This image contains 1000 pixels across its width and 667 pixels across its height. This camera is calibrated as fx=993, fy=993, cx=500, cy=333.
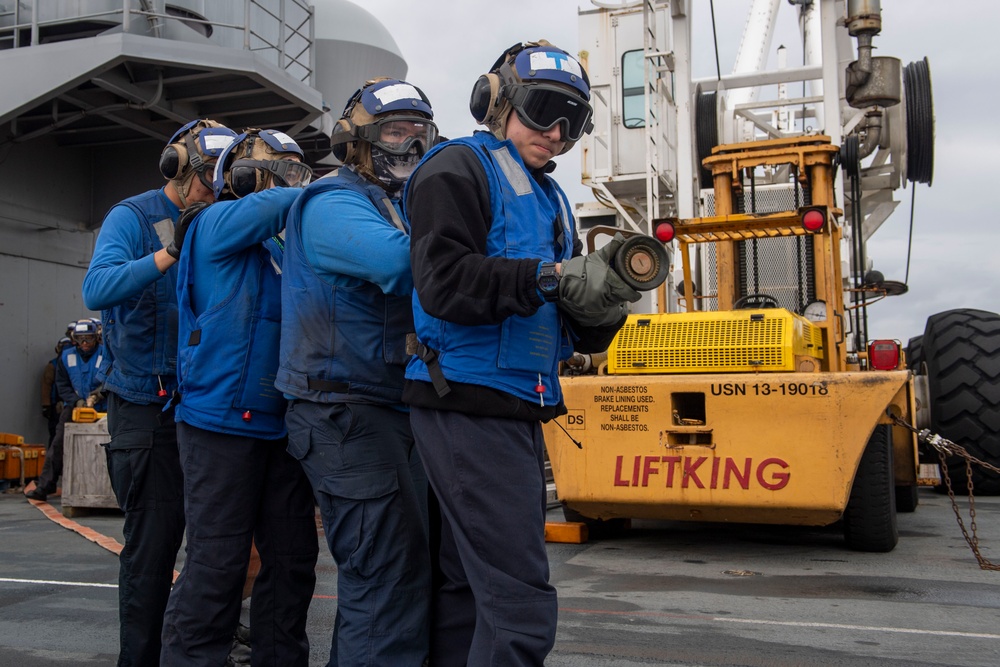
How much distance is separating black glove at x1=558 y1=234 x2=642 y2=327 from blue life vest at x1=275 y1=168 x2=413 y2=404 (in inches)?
27.7

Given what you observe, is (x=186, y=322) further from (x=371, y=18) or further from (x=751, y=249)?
(x=371, y=18)

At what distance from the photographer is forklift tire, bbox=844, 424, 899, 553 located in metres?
6.00

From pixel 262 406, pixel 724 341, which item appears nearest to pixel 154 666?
pixel 262 406

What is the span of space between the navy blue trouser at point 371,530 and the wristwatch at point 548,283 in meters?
0.72

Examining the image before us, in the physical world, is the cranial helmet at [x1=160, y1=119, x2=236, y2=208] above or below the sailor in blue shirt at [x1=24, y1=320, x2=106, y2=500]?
above

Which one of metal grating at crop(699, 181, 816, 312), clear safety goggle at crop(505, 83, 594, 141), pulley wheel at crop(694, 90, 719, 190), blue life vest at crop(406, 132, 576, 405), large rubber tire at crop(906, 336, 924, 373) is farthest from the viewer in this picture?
large rubber tire at crop(906, 336, 924, 373)

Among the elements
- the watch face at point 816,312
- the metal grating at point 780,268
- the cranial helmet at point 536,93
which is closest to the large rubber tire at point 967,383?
the metal grating at point 780,268

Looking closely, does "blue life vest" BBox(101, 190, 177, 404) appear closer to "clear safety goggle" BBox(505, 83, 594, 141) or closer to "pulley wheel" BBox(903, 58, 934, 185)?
"clear safety goggle" BBox(505, 83, 594, 141)

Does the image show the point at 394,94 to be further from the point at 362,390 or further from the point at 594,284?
the point at 594,284

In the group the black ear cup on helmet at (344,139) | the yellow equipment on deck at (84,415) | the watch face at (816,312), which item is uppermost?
the black ear cup on helmet at (344,139)

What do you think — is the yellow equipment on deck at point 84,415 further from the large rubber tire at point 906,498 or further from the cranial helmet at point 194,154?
the large rubber tire at point 906,498

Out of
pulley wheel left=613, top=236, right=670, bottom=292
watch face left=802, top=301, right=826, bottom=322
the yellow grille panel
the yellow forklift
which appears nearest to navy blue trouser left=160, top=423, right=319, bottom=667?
pulley wheel left=613, top=236, right=670, bottom=292

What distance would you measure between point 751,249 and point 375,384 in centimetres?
551

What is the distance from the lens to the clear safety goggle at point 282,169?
3.23 meters
